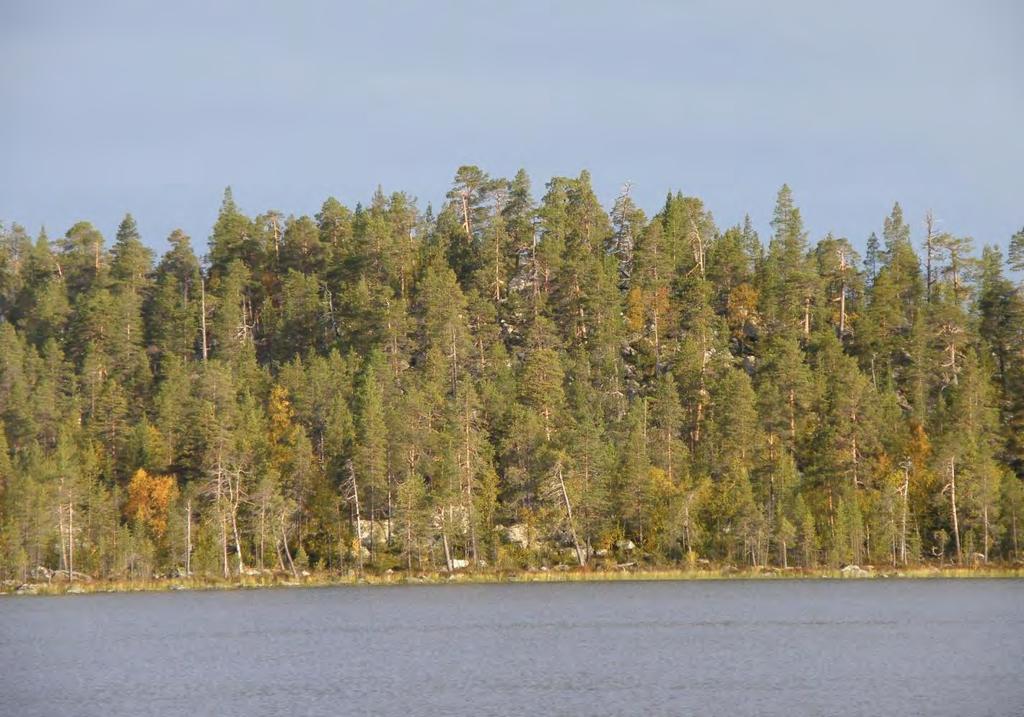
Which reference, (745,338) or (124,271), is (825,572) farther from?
(124,271)

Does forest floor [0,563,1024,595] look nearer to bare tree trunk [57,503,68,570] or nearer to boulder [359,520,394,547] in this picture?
bare tree trunk [57,503,68,570]

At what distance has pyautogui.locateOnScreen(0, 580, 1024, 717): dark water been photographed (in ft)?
141

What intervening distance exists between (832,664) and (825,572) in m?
52.5

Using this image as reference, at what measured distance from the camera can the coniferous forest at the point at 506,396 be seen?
103 m

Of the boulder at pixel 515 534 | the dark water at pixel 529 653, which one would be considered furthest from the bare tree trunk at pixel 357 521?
the dark water at pixel 529 653

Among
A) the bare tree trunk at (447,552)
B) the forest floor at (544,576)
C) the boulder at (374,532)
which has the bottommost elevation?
the forest floor at (544,576)

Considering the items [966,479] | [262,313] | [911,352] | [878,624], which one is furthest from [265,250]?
[878,624]

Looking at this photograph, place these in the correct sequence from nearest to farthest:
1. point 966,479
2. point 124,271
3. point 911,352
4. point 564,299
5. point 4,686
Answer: point 4,686 < point 966,479 < point 911,352 < point 564,299 < point 124,271

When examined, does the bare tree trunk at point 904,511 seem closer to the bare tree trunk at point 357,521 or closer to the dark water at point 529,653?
the dark water at point 529,653

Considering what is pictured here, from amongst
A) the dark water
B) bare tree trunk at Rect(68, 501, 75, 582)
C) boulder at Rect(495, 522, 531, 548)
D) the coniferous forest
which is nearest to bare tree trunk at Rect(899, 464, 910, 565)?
the coniferous forest

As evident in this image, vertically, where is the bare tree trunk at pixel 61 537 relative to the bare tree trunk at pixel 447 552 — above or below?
above

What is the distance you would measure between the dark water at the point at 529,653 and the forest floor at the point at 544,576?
9.11 m

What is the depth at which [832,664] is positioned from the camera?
51.4 meters

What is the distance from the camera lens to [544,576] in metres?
103
